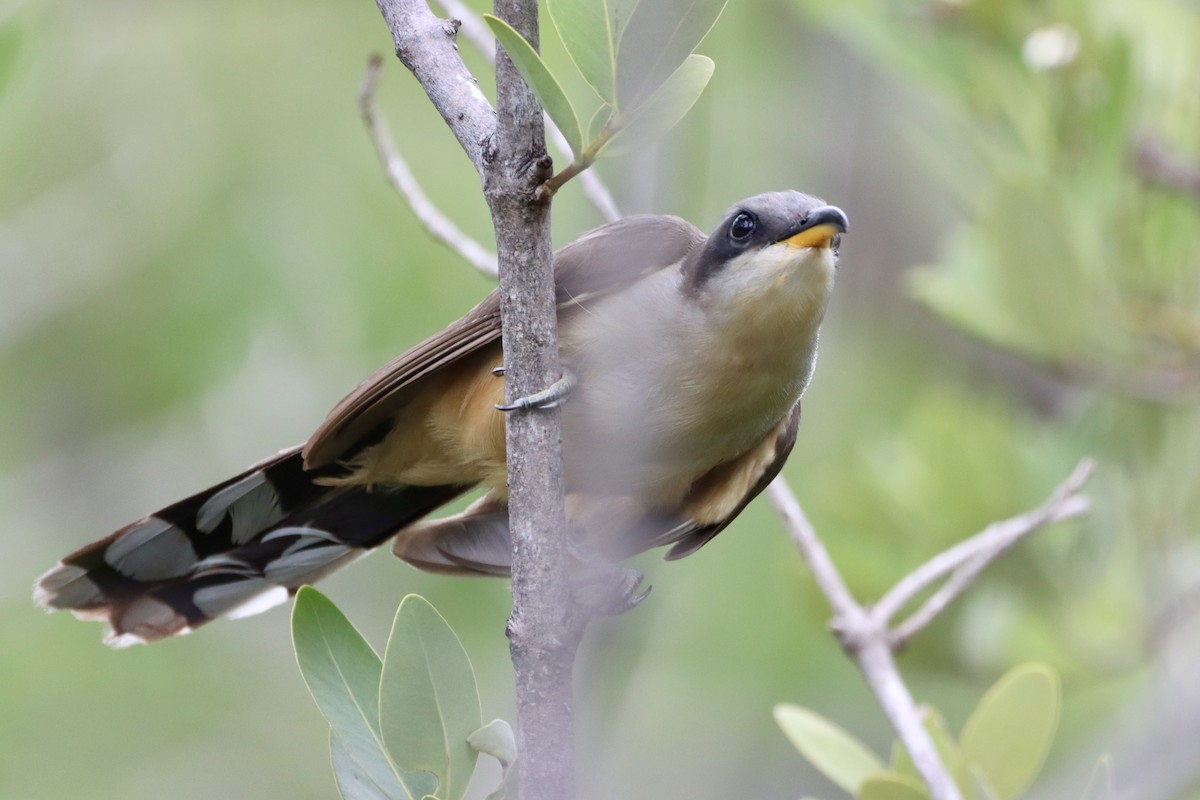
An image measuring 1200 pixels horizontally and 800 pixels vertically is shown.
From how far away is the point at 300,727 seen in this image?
25.2 feet

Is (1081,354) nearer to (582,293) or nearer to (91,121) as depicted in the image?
(582,293)

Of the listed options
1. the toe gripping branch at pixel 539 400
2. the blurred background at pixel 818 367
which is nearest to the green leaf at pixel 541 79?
the toe gripping branch at pixel 539 400

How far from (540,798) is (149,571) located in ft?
6.48

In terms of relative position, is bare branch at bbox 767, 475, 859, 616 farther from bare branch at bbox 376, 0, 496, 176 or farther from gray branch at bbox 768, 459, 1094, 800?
bare branch at bbox 376, 0, 496, 176

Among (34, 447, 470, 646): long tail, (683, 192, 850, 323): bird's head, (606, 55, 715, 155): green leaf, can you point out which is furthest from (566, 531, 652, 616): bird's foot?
(606, 55, 715, 155): green leaf

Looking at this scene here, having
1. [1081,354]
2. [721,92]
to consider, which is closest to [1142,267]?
[1081,354]

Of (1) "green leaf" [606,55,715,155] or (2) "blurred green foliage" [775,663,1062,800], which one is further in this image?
(2) "blurred green foliage" [775,663,1062,800]

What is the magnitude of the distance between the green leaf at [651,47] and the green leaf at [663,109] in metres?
0.01

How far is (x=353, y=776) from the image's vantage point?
7.86 ft

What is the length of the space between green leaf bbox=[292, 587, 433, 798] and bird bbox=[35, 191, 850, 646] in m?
0.67

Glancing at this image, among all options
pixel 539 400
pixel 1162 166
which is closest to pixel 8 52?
pixel 539 400

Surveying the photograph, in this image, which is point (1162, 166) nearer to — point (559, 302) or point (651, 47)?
point (559, 302)

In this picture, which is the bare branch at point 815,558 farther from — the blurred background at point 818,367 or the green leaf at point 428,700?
the green leaf at point 428,700

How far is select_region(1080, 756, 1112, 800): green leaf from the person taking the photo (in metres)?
2.51
